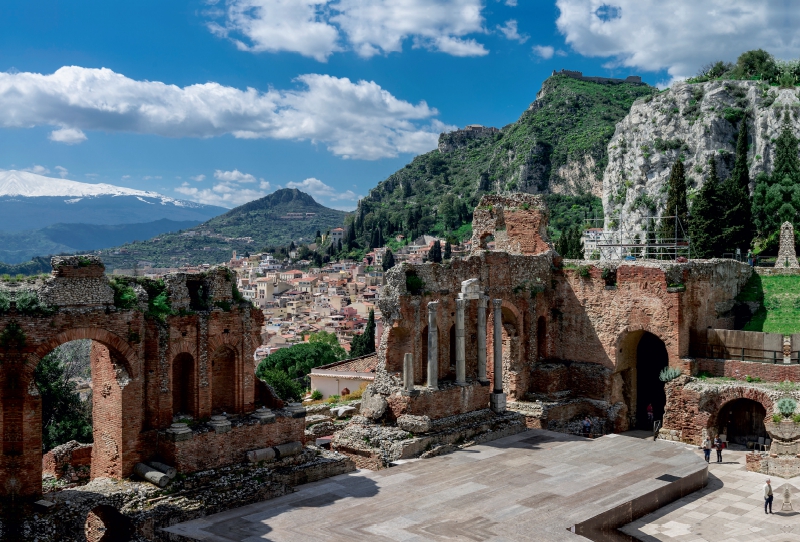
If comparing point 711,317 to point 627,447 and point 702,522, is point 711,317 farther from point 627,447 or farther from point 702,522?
point 702,522

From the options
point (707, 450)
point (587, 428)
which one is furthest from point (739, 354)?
point (587, 428)

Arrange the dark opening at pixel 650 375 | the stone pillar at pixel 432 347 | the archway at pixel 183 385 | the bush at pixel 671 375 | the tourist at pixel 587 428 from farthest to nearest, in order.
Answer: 1. the dark opening at pixel 650 375
2. the tourist at pixel 587 428
3. the bush at pixel 671 375
4. the stone pillar at pixel 432 347
5. the archway at pixel 183 385

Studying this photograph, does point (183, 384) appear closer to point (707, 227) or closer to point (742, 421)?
point (742, 421)

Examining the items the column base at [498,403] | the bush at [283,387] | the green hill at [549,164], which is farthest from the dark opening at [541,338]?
the green hill at [549,164]

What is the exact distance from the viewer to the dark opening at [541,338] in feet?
103

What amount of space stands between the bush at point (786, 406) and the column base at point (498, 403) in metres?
9.20

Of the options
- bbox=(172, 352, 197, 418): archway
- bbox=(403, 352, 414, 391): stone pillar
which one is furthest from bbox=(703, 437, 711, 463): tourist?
bbox=(172, 352, 197, 418): archway

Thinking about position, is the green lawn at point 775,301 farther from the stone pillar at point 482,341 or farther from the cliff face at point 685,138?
the cliff face at point 685,138

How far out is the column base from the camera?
27.3m

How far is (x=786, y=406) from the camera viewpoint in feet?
81.1

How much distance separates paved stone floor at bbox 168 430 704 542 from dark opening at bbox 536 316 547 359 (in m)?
6.85

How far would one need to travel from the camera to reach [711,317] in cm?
3055

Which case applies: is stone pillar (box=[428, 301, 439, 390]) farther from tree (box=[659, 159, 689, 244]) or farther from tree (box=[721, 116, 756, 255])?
tree (box=[659, 159, 689, 244])

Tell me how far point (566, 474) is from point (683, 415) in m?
8.75
